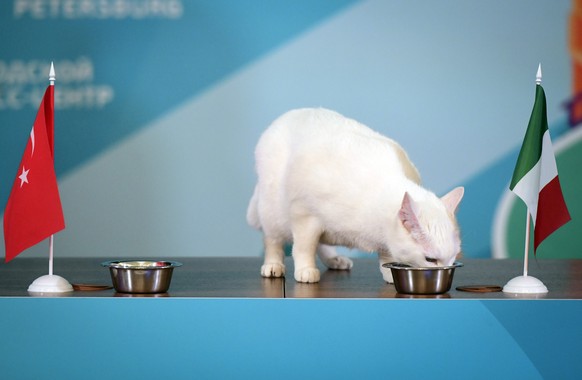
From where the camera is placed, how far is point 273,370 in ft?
8.08

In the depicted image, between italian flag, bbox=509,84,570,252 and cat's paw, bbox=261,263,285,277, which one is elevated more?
italian flag, bbox=509,84,570,252

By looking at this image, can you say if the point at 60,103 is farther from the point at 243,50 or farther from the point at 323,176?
the point at 323,176

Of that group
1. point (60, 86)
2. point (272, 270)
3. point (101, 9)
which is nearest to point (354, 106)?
point (101, 9)

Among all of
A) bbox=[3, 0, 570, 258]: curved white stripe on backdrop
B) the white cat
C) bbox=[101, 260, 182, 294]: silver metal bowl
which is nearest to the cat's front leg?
the white cat

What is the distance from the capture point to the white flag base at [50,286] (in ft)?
8.67

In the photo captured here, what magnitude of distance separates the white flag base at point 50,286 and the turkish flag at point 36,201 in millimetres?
116

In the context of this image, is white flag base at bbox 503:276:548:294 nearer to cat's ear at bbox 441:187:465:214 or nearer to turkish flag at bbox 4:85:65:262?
cat's ear at bbox 441:187:465:214

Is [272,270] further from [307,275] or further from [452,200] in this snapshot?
[452,200]

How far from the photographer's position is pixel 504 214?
5133mm

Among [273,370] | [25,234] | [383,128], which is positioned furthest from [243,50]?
[273,370]

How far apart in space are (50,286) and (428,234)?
A: 1.09 metres

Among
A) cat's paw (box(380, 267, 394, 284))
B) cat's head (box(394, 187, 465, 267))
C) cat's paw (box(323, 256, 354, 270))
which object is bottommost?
cat's paw (box(380, 267, 394, 284))

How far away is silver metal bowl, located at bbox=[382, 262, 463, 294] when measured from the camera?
8.53ft

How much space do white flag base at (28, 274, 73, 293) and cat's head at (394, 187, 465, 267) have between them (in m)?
0.99
